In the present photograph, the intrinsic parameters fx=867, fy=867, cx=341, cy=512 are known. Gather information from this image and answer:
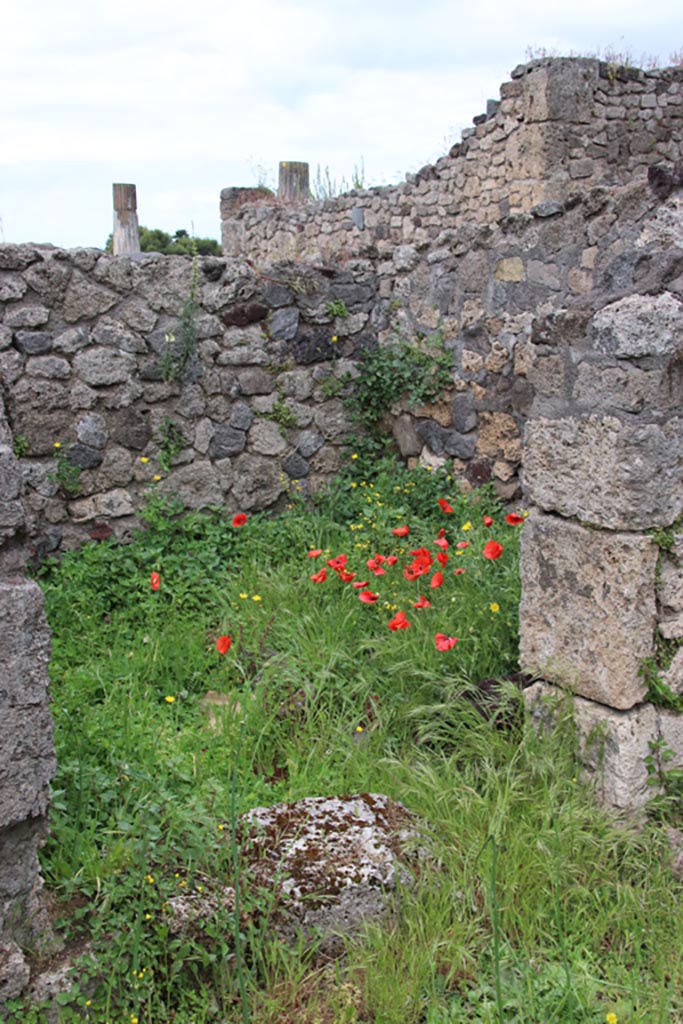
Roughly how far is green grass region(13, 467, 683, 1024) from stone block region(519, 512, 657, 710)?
18 cm

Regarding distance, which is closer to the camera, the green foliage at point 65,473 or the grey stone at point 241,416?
the green foliage at point 65,473

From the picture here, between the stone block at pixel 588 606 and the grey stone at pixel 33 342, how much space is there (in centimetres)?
284

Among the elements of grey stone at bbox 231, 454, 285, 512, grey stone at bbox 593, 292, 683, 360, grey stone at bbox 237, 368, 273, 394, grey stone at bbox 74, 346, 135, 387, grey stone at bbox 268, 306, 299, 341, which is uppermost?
grey stone at bbox 268, 306, 299, 341

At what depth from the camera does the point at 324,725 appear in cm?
309

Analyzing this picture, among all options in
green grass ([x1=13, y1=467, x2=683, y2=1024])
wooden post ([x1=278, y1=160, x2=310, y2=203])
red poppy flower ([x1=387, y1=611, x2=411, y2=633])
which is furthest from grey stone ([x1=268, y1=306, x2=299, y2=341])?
wooden post ([x1=278, y1=160, x2=310, y2=203])

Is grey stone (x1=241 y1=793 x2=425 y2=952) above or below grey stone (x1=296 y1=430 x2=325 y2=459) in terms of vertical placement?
below

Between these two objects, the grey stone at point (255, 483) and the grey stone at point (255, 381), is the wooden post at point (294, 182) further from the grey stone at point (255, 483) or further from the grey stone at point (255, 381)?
the grey stone at point (255, 483)

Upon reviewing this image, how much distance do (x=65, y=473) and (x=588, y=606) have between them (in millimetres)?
2953

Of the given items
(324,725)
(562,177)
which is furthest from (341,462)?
(562,177)

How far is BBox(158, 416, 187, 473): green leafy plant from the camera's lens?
15.8 feet

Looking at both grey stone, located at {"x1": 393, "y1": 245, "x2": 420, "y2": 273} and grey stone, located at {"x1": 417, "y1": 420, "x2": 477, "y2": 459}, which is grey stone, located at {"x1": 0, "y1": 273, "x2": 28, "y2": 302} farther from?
grey stone, located at {"x1": 417, "y1": 420, "x2": 477, "y2": 459}

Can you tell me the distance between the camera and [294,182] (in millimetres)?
11711

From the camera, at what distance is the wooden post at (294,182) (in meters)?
11.7

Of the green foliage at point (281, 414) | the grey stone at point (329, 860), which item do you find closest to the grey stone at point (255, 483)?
the green foliage at point (281, 414)
